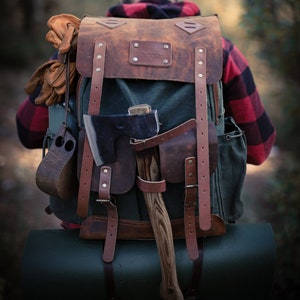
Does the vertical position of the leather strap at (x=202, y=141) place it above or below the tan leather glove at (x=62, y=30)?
below

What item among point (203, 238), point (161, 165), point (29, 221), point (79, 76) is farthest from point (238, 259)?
point (29, 221)

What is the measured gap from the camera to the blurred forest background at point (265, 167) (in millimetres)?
3135

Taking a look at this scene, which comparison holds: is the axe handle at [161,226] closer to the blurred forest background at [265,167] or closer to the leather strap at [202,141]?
the leather strap at [202,141]

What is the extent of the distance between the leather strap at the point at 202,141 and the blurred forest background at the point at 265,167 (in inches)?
63.9

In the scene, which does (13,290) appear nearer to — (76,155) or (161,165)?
(76,155)

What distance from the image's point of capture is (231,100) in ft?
6.51

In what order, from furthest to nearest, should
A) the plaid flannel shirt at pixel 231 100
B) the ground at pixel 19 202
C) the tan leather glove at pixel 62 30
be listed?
the ground at pixel 19 202 < the plaid flannel shirt at pixel 231 100 < the tan leather glove at pixel 62 30

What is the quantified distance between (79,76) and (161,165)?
1.73ft

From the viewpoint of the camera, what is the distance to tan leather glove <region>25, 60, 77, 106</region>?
172 cm

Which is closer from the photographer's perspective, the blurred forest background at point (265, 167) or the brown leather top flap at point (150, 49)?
the brown leather top flap at point (150, 49)

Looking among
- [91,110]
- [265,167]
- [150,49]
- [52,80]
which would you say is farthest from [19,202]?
[150,49]

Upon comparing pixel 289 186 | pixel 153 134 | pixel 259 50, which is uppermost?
pixel 153 134

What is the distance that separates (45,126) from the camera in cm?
211

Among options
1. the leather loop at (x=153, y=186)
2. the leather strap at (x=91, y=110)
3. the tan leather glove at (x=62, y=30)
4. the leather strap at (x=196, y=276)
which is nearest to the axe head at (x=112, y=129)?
the leather strap at (x=91, y=110)
